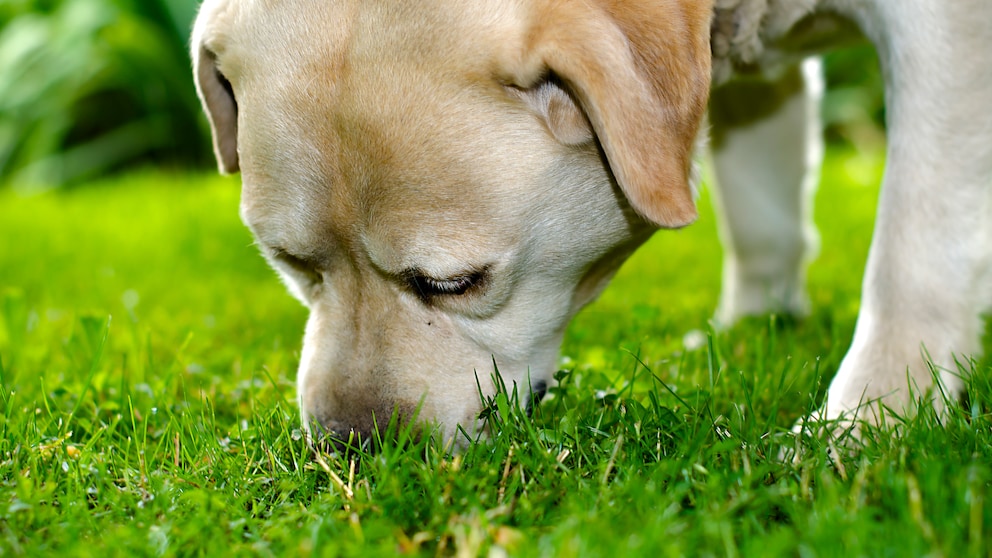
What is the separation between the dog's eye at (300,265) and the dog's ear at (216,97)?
50 centimetres

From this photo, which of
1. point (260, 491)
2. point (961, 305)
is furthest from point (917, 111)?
point (260, 491)

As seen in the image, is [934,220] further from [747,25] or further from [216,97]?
[216,97]

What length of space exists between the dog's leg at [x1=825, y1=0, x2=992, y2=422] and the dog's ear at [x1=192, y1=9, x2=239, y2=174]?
1726 millimetres

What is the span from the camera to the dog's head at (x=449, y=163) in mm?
2217

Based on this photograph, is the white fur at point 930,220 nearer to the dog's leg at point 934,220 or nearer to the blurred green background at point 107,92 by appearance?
the dog's leg at point 934,220

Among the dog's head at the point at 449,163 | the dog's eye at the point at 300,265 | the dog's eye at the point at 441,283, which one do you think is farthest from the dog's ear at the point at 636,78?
the dog's eye at the point at 300,265

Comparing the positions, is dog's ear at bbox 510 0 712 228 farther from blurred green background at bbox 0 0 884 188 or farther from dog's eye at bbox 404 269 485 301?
blurred green background at bbox 0 0 884 188

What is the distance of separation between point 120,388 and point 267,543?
1.17 m

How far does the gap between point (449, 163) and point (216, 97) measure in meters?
0.97

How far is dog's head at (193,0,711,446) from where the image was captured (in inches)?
87.3

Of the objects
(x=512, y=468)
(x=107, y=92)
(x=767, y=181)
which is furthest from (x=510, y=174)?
Result: (x=107, y=92)

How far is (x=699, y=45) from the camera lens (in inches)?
90.2

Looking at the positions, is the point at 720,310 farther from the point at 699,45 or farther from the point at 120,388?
the point at 120,388

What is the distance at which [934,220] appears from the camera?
2441mm
